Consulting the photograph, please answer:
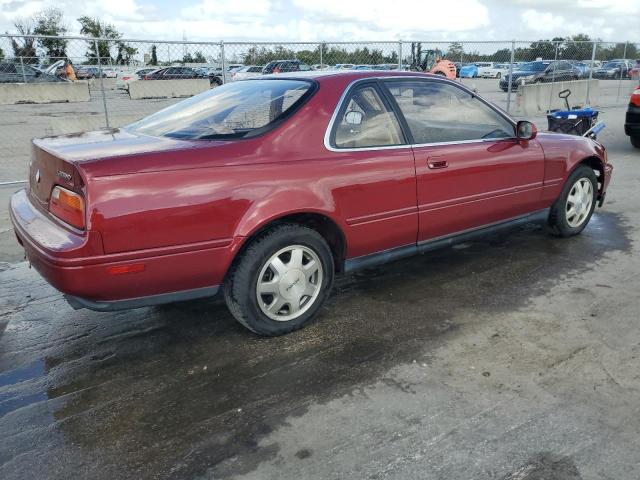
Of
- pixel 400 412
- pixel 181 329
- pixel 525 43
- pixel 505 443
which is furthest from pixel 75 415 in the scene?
pixel 525 43

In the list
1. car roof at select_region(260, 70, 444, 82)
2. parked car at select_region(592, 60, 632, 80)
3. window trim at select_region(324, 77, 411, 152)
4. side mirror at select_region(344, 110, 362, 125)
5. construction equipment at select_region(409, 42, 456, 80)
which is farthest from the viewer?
parked car at select_region(592, 60, 632, 80)

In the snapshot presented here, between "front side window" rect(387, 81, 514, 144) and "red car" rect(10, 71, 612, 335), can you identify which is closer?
"red car" rect(10, 71, 612, 335)

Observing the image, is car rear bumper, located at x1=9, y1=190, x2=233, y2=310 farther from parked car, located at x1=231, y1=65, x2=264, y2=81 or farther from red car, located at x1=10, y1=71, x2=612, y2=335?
parked car, located at x1=231, y1=65, x2=264, y2=81

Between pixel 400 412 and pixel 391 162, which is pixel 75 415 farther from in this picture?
pixel 391 162

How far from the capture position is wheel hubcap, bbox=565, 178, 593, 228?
5.16m

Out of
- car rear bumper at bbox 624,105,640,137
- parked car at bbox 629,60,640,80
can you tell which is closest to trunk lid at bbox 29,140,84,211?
car rear bumper at bbox 624,105,640,137

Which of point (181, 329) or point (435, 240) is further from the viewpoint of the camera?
point (435, 240)

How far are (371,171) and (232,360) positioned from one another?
56.7 inches

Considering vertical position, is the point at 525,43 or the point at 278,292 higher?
the point at 525,43

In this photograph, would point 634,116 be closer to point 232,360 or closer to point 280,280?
point 280,280

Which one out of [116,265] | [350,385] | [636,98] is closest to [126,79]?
[636,98]

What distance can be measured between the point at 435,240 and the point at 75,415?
2.62 meters

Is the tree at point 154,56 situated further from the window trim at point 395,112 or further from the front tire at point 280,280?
the front tire at point 280,280

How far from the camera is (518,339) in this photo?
339 centimetres
